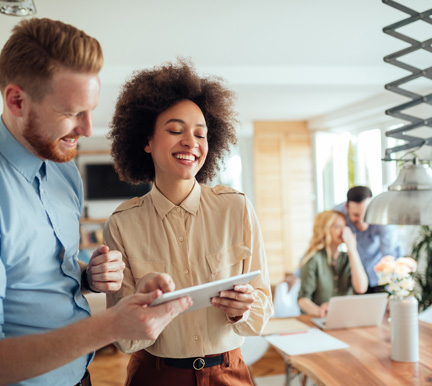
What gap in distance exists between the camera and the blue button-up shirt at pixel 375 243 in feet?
12.6

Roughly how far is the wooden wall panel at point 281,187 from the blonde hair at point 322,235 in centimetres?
411

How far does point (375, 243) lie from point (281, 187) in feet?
12.7

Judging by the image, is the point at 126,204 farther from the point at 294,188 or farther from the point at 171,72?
the point at 294,188

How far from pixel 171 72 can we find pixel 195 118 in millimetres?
229

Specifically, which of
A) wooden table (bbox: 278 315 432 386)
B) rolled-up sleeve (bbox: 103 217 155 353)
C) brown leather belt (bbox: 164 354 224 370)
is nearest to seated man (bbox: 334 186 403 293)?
wooden table (bbox: 278 315 432 386)

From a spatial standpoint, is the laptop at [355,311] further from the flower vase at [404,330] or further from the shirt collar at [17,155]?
the shirt collar at [17,155]

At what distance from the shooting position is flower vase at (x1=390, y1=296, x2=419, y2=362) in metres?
2.14

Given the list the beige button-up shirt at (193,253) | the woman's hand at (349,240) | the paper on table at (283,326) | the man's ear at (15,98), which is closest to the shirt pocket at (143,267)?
the beige button-up shirt at (193,253)

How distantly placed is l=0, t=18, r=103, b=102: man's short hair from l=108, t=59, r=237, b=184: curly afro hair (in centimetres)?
46

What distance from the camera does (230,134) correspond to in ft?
5.86

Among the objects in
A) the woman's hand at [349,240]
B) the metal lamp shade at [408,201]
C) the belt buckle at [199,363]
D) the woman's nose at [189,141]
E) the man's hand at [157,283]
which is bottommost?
the belt buckle at [199,363]

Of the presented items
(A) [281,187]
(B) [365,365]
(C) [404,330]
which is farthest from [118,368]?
(A) [281,187]

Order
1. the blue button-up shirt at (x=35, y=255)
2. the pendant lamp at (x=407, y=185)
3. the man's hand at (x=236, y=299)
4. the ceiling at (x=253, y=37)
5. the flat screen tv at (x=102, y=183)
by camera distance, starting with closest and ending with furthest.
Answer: the blue button-up shirt at (x=35, y=255) < the man's hand at (x=236, y=299) < the pendant lamp at (x=407, y=185) < the ceiling at (x=253, y=37) < the flat screen tv at (x=102, y=183)

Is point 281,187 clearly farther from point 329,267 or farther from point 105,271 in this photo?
point 105,271
